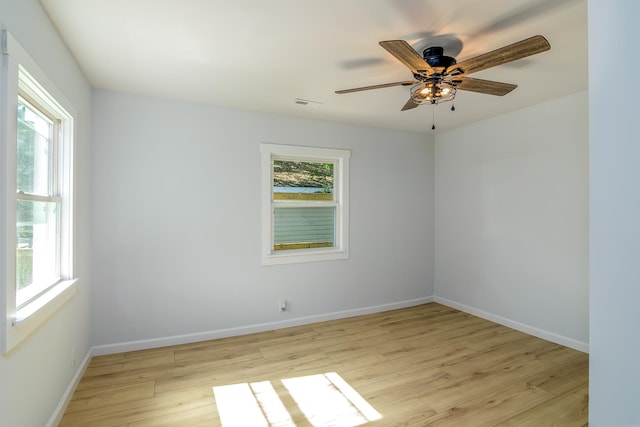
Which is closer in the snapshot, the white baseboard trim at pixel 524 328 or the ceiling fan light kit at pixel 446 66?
the ceiling fan light kit at pixel 446 66

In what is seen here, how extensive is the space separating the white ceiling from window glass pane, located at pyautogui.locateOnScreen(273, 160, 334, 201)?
3.05 ft

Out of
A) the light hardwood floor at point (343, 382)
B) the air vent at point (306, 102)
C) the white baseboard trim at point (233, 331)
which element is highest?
the air vent at point (306, 102)

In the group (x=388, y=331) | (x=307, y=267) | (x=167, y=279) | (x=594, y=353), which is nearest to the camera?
(x=594, y=353)

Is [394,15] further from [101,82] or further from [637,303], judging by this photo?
[101,82]

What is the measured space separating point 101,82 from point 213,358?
2.77 meters

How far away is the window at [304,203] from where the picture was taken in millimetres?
3830

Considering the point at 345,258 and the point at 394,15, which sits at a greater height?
the point at 394,15

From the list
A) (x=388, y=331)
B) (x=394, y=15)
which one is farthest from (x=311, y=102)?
(x=388, y=331)

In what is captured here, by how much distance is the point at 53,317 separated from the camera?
2055 millimetres

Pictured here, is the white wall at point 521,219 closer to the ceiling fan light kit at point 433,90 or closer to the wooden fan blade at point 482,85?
the wooden fan blade at point 482,85

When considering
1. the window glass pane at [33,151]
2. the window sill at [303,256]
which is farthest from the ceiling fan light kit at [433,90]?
the window glass pane at [33,151]

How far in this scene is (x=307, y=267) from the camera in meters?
4.04

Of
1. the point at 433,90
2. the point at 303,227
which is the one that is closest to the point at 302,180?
the point at 303,227

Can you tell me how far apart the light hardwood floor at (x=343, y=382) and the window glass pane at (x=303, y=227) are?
1.08 meters
